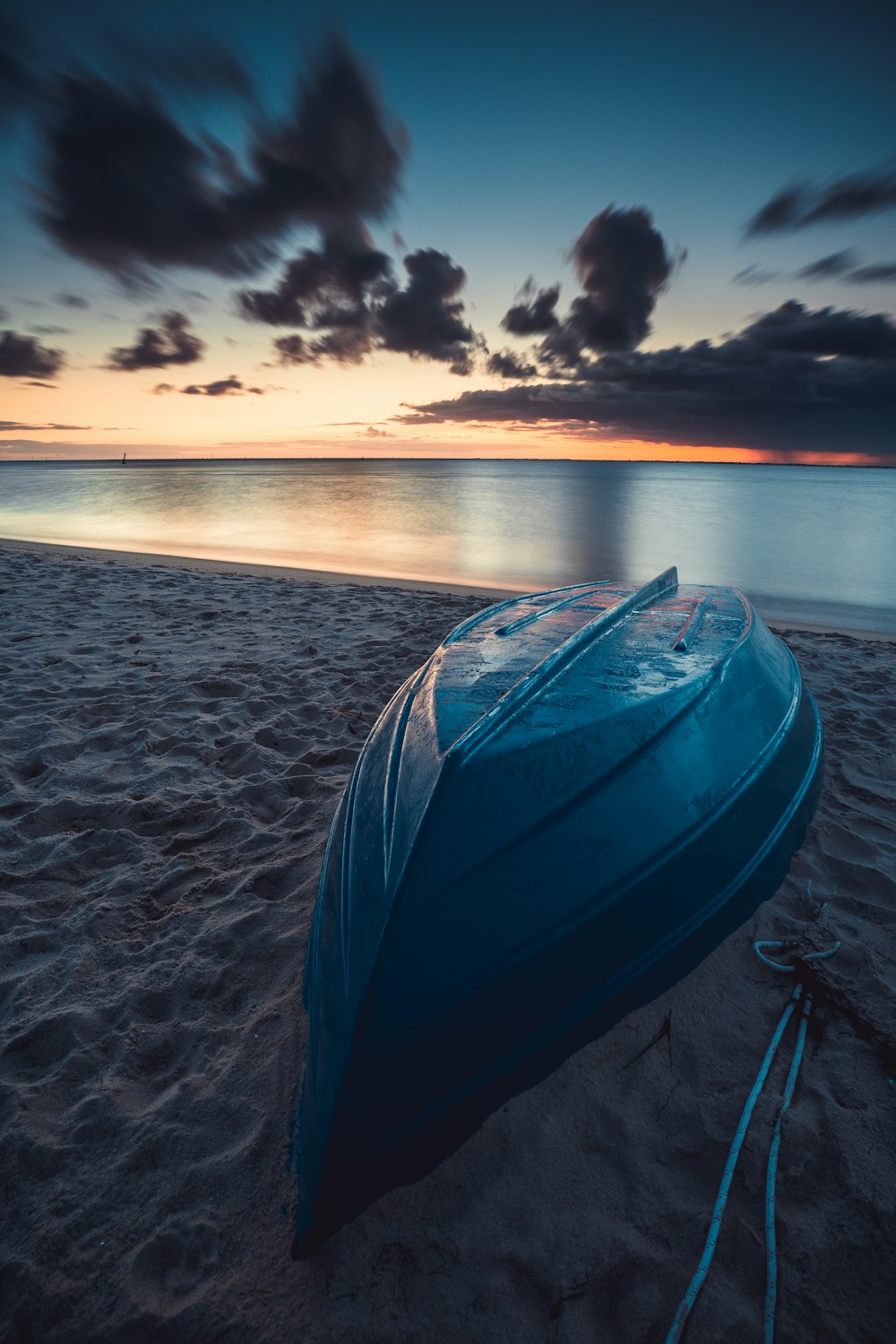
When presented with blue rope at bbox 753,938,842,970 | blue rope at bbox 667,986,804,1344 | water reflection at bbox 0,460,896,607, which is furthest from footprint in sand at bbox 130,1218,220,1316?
water reflection at bbox 0,460,896,607

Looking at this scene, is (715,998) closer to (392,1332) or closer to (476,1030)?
(476,1030)

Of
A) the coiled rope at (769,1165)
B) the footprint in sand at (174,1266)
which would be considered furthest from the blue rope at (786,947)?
the footprint in sand at (174,1266)

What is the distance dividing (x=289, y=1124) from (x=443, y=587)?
907 centimetres

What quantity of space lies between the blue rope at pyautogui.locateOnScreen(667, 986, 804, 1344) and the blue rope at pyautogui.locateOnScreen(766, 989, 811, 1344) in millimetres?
54

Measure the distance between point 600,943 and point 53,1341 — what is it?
5.42 feet

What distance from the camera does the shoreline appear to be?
8.73 metres

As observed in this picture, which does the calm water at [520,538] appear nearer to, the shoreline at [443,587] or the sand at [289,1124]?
the shoreline at [443,587]

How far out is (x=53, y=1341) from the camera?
1.36 m

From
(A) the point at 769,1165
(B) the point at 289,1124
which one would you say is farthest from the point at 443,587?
(A) the point at 769,1165

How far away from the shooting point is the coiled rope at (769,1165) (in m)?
1.41

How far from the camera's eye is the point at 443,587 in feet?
34.1

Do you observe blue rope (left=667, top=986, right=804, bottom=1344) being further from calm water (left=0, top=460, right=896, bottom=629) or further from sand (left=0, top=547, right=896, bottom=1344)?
calm water (left=0, top=460, right=896, bottom=629)

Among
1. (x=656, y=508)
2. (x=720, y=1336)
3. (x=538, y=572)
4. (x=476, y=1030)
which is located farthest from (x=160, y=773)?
(x=656, y=508)

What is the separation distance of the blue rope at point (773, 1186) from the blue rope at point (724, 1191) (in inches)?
2.1
